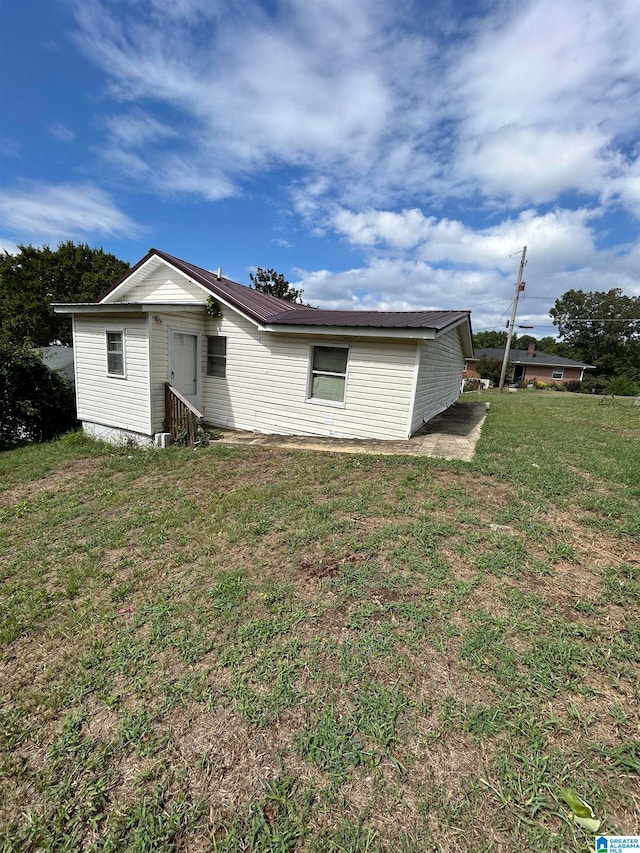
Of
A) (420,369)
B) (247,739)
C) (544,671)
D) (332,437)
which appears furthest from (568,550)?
(332,437)

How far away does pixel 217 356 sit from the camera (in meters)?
9.31

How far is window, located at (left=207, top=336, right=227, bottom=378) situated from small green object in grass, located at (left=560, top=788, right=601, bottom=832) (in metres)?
8.91

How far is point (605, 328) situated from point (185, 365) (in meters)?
60.3

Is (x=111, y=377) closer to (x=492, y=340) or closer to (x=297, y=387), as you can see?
(x=297, y=387)

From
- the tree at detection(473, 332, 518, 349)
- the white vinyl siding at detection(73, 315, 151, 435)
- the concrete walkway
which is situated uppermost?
the tree at detection(473, 332, 518, 349)

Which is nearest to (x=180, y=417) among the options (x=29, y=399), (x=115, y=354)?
(x=115, y=354)

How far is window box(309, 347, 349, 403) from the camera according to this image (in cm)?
793

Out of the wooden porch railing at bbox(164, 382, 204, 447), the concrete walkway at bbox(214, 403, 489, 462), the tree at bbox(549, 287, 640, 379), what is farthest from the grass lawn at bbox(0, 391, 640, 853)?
the tree at bbox(549, 287, 640, 379)

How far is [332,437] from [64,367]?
40.3 feet

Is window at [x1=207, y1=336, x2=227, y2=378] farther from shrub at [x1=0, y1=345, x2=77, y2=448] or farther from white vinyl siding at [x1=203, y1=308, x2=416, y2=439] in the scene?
shrub at [x1=0, y1=345, x2=77, y2=448]

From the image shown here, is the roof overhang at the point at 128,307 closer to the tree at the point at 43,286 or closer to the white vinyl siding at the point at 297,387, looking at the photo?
the white vinyl siding at the point at 297,387

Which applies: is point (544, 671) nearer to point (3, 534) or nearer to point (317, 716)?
point (317, 716)

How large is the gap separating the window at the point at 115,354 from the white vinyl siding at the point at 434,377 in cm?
672

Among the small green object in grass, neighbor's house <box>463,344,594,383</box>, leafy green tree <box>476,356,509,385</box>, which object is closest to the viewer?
the small green object in grass
